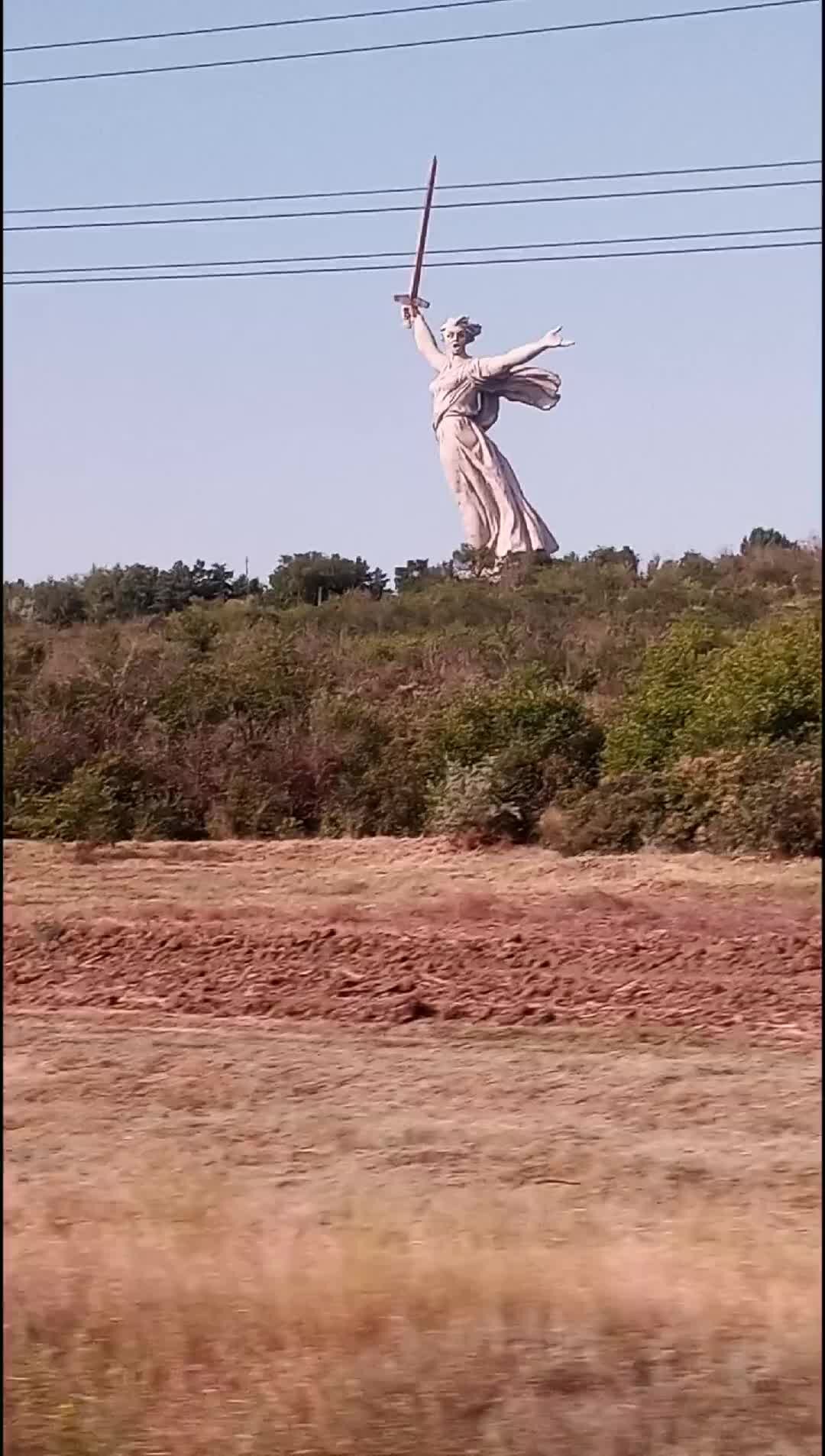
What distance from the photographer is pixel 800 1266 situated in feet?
9.04

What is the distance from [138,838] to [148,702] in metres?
1.43

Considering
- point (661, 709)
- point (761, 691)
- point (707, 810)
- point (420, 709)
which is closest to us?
point (761, 691)

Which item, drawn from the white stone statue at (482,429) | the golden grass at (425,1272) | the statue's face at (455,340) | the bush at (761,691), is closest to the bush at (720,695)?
the bush at (761,691)

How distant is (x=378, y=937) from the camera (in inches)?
272

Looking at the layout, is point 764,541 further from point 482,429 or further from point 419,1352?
point 482,429

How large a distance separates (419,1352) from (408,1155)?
6.56 feet

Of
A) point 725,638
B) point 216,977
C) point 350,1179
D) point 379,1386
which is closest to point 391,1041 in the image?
point 216,977

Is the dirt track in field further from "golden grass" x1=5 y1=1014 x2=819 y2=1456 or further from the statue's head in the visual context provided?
the statue's head

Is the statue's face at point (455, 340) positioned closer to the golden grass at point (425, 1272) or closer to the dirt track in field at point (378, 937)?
the dirt track in field at point (378, 937)

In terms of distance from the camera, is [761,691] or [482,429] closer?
[761,691]

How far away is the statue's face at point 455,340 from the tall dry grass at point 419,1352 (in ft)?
38.2

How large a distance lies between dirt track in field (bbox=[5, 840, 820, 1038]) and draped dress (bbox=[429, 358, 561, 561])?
160 inches

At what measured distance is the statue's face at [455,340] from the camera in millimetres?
14090

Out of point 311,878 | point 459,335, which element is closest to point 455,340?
point 459,335
